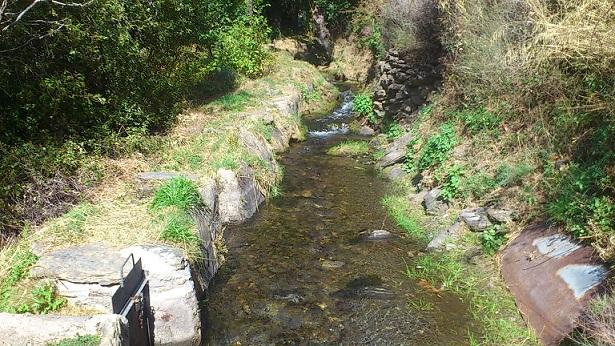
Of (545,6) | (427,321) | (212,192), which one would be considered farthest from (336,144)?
(427,321)

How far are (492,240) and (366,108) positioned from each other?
26.1 ft

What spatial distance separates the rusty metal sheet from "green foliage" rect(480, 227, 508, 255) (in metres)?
0.18

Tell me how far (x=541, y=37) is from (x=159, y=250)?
531cm

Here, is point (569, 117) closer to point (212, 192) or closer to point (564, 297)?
point (564, 297)

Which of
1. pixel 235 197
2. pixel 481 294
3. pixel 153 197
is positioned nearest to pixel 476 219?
pixel 481 294

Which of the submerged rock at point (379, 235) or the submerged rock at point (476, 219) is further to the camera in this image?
the submerged rock at point (379, 235)

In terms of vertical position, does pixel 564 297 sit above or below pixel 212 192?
below

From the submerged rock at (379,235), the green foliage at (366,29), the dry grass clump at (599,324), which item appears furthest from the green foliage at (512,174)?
the green foliage at (366,29)

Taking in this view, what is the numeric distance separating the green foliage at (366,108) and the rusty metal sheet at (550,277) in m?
7.70

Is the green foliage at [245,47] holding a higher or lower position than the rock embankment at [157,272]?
higher

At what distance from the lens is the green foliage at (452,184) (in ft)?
23.5

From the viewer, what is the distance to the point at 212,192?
6.87 metres

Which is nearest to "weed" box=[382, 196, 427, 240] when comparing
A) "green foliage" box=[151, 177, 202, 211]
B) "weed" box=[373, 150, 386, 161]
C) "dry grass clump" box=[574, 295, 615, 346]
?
"weed" box=[373, 150, 386, 161]

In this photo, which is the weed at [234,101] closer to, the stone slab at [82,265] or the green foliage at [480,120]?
the green foliage at [480,120]
